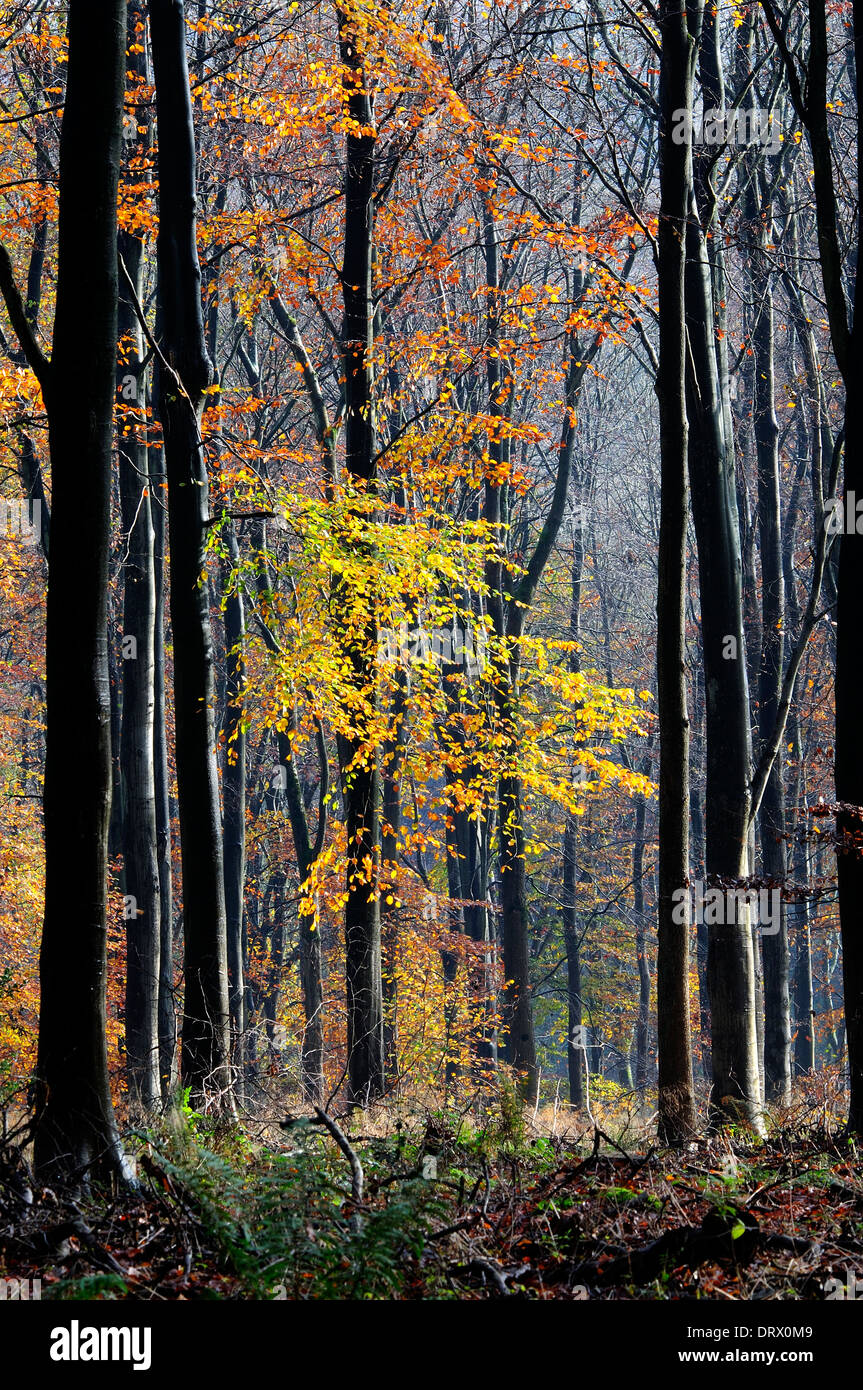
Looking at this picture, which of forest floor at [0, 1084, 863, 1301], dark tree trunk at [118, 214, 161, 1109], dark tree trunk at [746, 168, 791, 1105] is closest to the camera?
forest floor at [0, 1084, 863, 1301]

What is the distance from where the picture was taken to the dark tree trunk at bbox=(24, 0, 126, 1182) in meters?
5.07

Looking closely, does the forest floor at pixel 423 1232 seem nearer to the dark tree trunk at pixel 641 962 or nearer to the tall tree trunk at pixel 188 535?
the tall tree trunk at pixel 188 535

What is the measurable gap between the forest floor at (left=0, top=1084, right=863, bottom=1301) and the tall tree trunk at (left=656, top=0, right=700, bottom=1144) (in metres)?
2.23

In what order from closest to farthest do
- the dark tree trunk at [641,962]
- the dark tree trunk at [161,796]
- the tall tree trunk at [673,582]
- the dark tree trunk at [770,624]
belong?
the tall tree trunk at [673,582], the dark tree trunk at [161,796], the dark tree trunk at [770,624], the dark tree trunk at [641,962]

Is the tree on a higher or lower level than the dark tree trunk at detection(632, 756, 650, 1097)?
higher

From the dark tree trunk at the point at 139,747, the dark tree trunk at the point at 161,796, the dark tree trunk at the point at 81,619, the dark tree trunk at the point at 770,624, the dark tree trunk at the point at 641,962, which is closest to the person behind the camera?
the dark tree trunk at the point at 81,619

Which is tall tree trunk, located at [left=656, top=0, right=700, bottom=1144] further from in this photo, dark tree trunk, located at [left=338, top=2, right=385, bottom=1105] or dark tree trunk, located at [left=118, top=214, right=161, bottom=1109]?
dark tree trunk, located at [left=118, top=214, right=161, bottom=1109]

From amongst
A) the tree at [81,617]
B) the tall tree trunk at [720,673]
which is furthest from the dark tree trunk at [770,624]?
the tree at [81,617]

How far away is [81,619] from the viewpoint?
17.4 ft

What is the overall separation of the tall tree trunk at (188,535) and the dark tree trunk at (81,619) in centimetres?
277

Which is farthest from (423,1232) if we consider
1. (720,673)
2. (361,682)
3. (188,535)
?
(361,682)

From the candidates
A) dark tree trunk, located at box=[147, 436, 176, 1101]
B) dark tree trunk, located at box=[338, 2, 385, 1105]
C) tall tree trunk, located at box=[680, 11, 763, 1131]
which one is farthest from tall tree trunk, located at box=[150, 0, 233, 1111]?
dark tree trunk, located at box=[147, 436, 176, 1101]

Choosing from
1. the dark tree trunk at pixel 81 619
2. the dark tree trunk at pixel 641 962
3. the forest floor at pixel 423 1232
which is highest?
the dark tree trunk at pixel 81 619

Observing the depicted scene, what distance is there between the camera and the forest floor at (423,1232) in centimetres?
350
